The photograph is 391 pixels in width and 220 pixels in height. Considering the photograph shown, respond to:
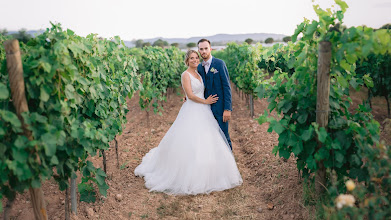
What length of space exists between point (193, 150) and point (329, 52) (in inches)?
87.4

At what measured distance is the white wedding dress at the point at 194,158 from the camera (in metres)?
3.92

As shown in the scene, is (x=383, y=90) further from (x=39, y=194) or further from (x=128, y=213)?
(x=39, y=194)

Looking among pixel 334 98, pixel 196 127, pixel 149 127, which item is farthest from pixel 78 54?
pixel 149 127

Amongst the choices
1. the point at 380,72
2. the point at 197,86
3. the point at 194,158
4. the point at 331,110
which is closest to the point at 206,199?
the point at 194,158

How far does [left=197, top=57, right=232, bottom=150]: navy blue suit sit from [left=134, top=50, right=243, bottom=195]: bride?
0.42 feet

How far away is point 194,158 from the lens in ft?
13.1

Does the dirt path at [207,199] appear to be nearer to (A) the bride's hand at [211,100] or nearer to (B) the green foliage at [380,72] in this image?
(A) the bride's hand at [211,100]

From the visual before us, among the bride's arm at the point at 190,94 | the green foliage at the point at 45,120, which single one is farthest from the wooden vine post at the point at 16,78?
the bride's arm at the point at 190,94

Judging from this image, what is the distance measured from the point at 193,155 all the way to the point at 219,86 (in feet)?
4.02

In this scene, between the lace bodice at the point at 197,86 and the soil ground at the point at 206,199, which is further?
the lace bodice at the point at 197,86

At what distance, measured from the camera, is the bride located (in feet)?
12.9

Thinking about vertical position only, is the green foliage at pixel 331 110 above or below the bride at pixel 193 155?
above

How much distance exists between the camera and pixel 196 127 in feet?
13.8

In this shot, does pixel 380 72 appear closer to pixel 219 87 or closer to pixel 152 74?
pixel 219 87
